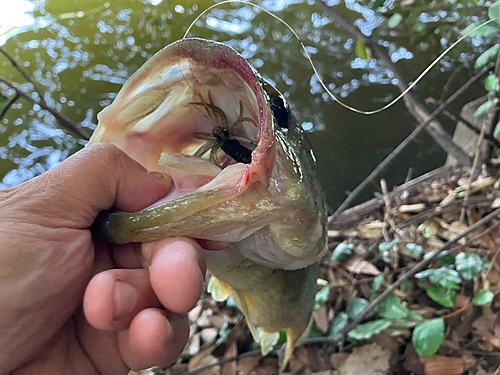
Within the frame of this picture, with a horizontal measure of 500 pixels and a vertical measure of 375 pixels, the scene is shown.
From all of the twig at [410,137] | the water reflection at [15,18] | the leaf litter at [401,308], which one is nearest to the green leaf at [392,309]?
the leaf litter at [401,308]

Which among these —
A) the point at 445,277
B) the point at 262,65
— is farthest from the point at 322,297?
the point at 262,65

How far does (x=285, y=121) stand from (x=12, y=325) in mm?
595

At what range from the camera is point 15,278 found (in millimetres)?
598

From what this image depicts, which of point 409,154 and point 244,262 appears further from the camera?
point 409,154

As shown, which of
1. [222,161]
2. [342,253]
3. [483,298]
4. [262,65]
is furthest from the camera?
[262,65]

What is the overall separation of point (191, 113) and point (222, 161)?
0.14 meters

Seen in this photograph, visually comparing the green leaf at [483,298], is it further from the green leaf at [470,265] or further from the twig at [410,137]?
the twig at [410,137]

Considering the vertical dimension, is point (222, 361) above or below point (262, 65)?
below

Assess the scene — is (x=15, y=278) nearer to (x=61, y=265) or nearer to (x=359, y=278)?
(x=61, y=265)

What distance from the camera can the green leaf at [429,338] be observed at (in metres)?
1.20

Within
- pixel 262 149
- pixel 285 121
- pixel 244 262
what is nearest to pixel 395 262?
pixel 244 262

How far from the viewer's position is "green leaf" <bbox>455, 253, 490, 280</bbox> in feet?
4.59

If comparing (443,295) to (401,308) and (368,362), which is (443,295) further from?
(368,362)

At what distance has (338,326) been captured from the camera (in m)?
1.51
